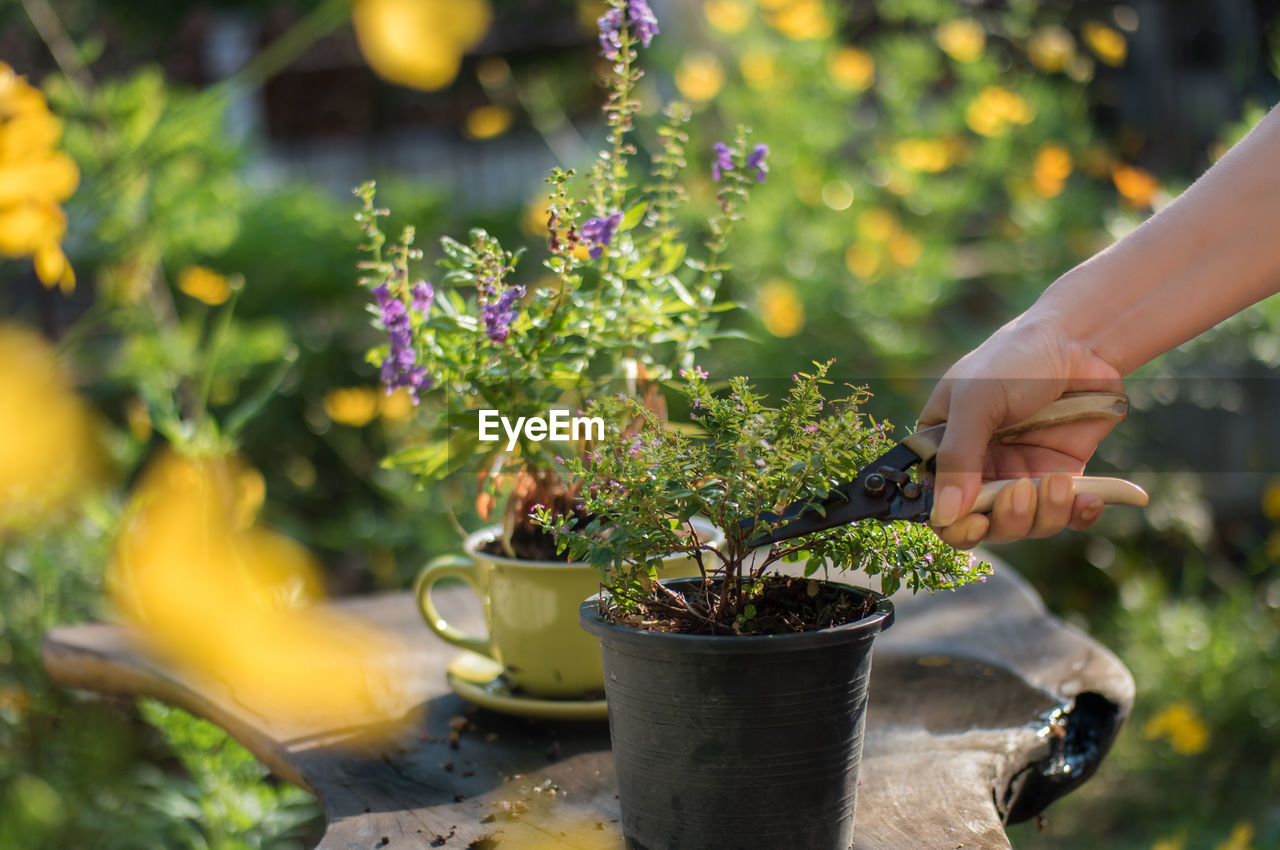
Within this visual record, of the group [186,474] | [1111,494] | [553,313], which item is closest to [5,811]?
[186,474]

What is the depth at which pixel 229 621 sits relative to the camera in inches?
52.0

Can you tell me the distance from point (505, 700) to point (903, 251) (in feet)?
5.61

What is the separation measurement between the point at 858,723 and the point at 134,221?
5.86ft

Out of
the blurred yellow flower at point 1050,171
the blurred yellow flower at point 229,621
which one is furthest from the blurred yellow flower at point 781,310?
the blurred yellow flower at point 229,621

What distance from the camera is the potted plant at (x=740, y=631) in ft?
2.48

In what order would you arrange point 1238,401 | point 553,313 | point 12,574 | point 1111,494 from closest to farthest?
point 1111,494
point 553,313
point 12,574
point 1238,401

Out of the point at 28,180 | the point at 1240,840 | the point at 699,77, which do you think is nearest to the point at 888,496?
the point at 28,180

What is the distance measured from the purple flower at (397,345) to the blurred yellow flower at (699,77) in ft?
5.60

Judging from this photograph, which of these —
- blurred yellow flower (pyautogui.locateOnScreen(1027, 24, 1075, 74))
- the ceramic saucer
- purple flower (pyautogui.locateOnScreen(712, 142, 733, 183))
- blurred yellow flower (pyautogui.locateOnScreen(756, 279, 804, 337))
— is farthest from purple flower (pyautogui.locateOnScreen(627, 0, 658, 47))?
blurred yellow flower (pyautogui.locateOnScreen(1027, 24, 1075, 74))

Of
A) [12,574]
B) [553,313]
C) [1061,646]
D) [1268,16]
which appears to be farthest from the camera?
[1268,16]

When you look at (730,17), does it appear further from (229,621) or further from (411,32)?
(229,621)

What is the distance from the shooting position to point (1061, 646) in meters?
1.29

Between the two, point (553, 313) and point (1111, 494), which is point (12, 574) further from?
point (1111, 494)

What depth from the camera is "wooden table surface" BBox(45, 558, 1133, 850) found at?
909mm
